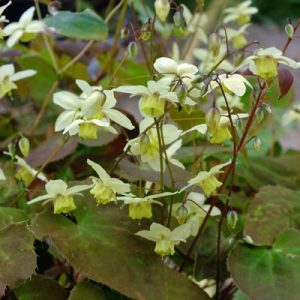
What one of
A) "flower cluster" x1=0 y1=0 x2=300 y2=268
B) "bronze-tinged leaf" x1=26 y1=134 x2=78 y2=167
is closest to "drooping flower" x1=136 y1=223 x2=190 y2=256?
"flower cluster" x1=0 y1=0 x2=300 y2=268

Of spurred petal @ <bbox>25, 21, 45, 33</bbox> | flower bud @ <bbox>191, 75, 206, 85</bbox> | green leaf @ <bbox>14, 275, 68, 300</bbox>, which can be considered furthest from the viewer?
spurred petal @ <bbox>25, 21, 45, 33</bbox>

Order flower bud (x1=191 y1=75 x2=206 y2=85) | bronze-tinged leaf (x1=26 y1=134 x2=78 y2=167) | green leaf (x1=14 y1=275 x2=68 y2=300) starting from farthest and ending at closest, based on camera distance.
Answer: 1. bronze-tinged leaf (x1=26 y1=134 x2=78 y2=167)
2. green leaf (x1=14 y1=275 x2=68 y2=300)
3. flower bud (x1=191 y1=75 x2=206 y2=85)

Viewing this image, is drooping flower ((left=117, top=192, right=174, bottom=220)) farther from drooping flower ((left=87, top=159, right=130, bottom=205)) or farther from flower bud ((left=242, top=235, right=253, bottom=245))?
flower bud ((left=242, top=235, right=253, bottom=245))

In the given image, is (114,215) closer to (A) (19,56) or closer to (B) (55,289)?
(B) (55,289)

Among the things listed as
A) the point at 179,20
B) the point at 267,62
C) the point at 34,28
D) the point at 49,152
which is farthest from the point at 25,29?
the point at 267,62

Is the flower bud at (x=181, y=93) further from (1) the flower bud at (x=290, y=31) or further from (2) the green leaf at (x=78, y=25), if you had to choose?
(2) the green leaf at (x=78, y=25)

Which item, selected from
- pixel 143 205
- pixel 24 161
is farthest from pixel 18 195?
pixel 143 205
